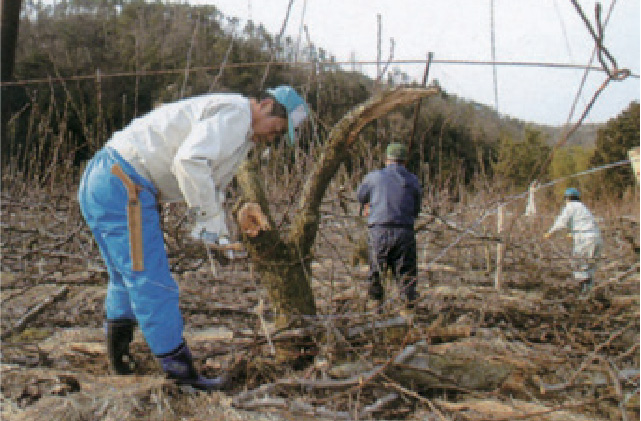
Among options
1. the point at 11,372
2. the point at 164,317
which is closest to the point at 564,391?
the point at 164,317

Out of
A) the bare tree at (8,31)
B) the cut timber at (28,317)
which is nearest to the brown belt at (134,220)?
the cut timber at (28,317)

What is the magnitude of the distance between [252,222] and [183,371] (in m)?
0.65

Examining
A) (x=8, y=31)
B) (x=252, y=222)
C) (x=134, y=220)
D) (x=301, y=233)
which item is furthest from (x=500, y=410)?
(x=8, y=31)

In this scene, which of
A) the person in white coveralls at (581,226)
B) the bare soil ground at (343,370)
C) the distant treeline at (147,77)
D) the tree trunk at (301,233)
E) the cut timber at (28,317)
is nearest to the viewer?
the bare soil ground at (343,370)

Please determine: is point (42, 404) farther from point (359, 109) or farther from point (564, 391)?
point (564, 391)

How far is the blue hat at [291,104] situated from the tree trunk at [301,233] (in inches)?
10.0

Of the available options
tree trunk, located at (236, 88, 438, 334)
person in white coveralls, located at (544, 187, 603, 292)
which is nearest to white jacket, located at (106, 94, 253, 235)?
tree trunk, located at (236, 88, 438, 334)

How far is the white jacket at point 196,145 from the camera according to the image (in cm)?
203

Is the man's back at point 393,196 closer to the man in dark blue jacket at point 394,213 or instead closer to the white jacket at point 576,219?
the man in dark blue jacket at point 394,213

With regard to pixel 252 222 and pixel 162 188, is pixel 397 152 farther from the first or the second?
pixel 162 188

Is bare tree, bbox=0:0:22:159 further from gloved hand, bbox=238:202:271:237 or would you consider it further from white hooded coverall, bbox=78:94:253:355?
gloved hand, bbox=238:202:271:237

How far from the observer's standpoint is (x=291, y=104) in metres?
2.30

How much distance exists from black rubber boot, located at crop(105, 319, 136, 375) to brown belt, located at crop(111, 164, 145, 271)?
43cm

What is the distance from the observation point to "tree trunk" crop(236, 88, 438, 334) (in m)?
2.41
